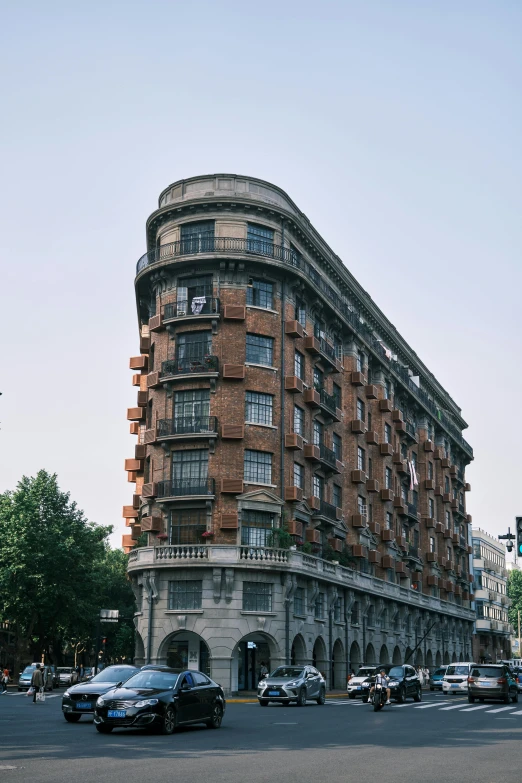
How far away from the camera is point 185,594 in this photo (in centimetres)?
4688

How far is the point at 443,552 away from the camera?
86.6m

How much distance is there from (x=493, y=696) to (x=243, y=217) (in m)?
28.0

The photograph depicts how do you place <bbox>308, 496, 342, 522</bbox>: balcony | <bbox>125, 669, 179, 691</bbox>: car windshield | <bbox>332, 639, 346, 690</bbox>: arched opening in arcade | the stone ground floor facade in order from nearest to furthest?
<bbox>125, 669, 179, 691</bbox>: car windshield < the stone ground floor facade < <bbox>308, 496, 342, 522</bbox>: balcony < <bbox>332, 639, 346, 690</bbox>: arched opening in arcade

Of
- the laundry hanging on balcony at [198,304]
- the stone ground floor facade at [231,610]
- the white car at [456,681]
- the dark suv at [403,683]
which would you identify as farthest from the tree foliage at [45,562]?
the dark suv at [403,683]

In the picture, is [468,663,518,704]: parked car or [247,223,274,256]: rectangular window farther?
[247,223,274,256]: rectangular window

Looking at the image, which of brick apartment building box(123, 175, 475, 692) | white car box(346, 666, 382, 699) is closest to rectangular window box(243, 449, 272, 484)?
brick apartment building box(123, 175, 475, 692)

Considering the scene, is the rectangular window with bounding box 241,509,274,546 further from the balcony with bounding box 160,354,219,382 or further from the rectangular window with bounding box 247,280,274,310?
the rectangular window with bounding box 247,280,274,310

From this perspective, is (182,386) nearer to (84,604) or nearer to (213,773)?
(84,604)

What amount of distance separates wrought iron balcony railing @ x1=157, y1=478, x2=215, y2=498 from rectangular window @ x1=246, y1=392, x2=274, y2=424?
14.1ft

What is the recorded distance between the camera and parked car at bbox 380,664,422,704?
38.3 metres

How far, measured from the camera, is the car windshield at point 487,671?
39.5 meters

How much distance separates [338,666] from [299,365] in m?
18.7

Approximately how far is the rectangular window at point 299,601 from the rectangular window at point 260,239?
1867 centimetres

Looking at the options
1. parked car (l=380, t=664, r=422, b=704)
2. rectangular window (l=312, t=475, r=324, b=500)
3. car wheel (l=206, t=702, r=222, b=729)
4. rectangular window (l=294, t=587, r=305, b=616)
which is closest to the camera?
car wheel (l=206, t=702, r=222, b=729)
